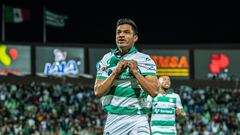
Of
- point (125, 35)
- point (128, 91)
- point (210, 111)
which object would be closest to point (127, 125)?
point (128, 91)

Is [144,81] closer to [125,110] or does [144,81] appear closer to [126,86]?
[126,86]

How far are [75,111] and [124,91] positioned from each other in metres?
24.8

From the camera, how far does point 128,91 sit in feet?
21.0

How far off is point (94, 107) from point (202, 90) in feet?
23.5

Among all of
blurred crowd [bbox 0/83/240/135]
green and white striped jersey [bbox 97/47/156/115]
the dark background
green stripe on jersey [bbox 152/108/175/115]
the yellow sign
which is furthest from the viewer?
the dark background

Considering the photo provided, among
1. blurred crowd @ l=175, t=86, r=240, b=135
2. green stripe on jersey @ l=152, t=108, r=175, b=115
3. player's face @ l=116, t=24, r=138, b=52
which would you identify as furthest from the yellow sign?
player's face @ l=116, t=24, r=138, b=52

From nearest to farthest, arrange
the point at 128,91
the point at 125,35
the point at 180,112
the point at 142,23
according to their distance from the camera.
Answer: the point at 125,35 → the point at 128,91 → the point at 180,112 → the point at 142,23

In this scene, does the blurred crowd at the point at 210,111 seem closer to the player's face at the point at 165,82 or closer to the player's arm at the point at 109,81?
the player's face at the point at 165,82

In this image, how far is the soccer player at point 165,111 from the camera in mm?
12227

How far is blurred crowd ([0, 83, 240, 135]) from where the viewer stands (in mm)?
26766

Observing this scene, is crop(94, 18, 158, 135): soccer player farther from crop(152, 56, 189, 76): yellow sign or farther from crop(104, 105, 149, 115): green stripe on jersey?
crop(152, 56, 189, 76): yellow sign

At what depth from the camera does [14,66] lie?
3669cm

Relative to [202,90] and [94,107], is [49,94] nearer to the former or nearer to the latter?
[94,107]

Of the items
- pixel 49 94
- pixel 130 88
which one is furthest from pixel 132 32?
pixel 49 94
